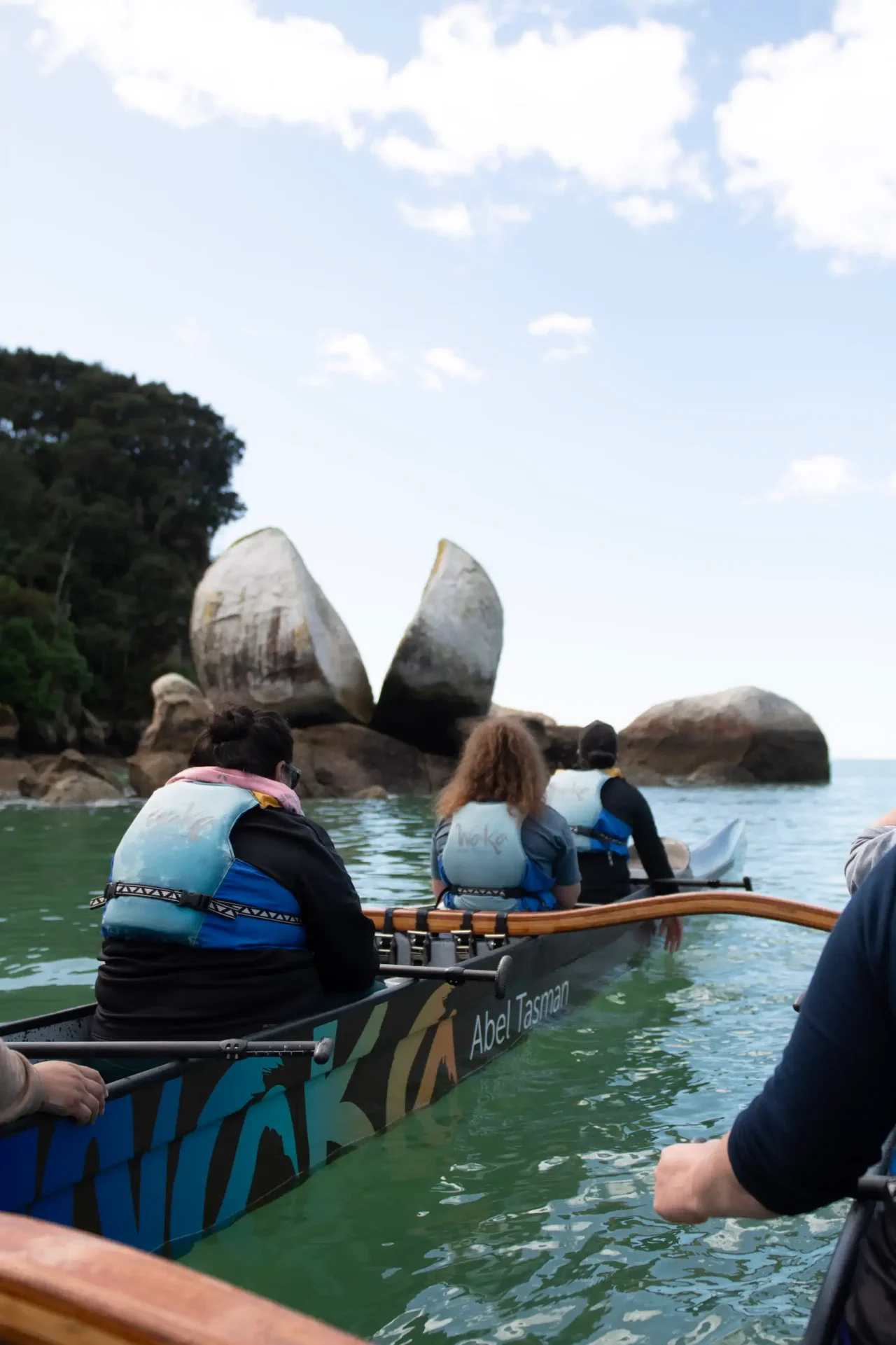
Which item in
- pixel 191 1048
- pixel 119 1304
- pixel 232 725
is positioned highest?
pixel 232 725

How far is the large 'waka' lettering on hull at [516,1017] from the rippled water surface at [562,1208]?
88mm

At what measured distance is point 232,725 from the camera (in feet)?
11.0

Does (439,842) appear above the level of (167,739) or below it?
below

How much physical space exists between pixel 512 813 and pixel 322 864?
205cm

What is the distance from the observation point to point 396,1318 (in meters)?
2.84

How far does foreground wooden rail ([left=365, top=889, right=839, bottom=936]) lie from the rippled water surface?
24.5 inches

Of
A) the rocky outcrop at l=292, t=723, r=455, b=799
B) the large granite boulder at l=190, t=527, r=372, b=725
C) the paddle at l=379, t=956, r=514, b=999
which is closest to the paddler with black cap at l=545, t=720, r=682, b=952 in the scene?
the paddle at l=379, t=956, r=514, b=999

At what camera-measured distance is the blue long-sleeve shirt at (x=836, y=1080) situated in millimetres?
1128

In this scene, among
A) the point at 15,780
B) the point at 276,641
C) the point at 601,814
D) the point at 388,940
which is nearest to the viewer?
the point at 388,940

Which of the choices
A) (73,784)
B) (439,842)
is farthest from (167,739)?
(439,842)

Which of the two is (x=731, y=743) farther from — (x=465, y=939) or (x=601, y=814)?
(x=465, y=939)

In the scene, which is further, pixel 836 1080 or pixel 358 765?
pixel 358 765

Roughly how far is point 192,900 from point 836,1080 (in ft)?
7.29

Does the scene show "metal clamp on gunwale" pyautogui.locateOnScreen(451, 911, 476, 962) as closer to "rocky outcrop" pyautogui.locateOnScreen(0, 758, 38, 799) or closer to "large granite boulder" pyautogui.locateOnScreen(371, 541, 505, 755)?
"rocky outcrop" pyautogui.locateOnScreen(0, 758, 38, 799)
